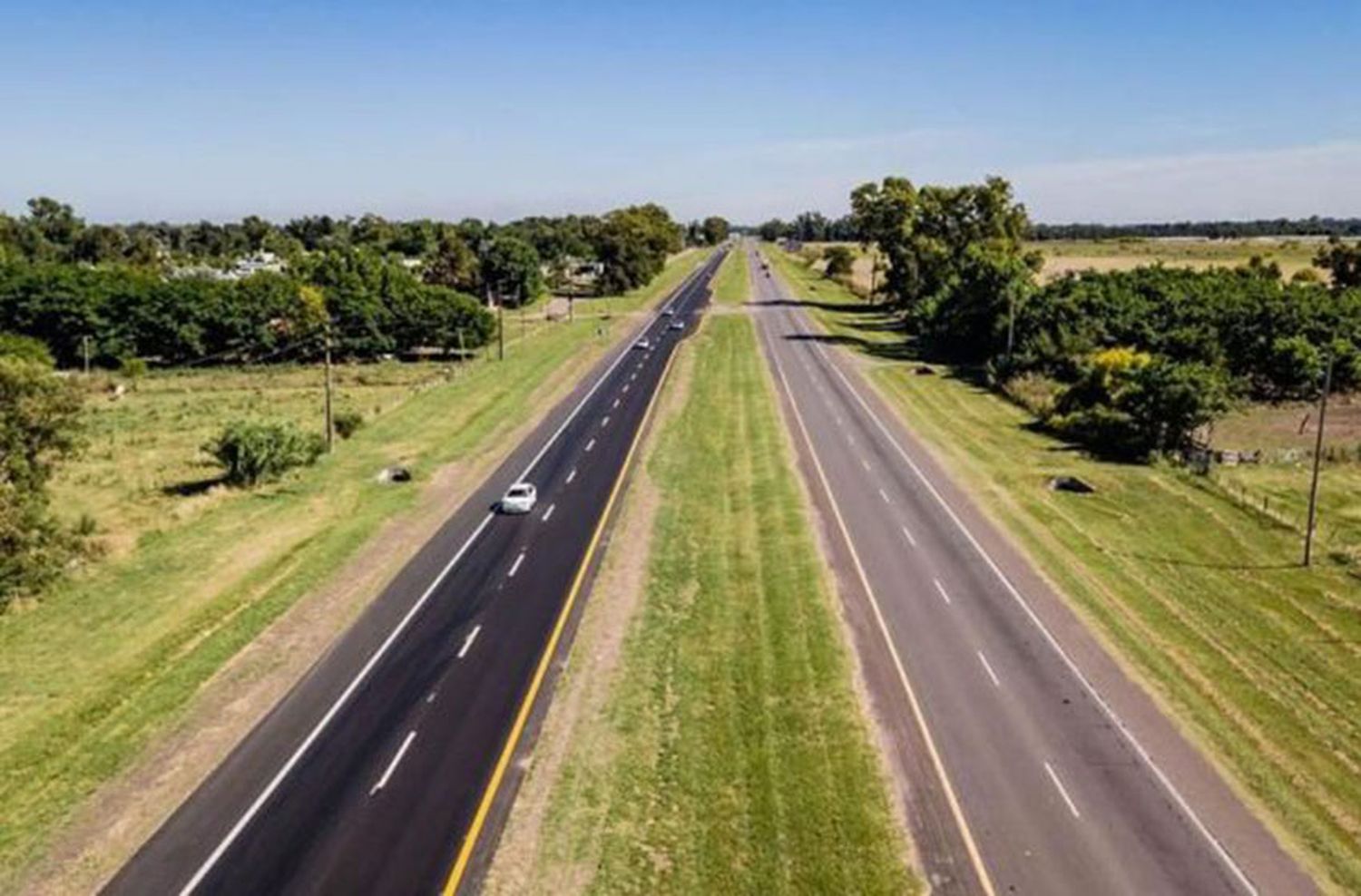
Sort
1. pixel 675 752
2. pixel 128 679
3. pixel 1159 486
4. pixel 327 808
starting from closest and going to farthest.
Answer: pixel 327 808
pixel 675 752
pixel 128 679
pixel 1159 486

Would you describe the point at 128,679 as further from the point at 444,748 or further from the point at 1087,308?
the point at 1087,308

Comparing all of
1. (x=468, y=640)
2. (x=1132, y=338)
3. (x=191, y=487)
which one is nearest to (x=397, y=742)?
(x=468, y=640)

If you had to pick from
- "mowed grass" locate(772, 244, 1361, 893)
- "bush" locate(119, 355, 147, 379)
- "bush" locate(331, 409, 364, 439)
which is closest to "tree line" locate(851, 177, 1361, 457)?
"mowed grass" locate(772, 244, 1361, 893)

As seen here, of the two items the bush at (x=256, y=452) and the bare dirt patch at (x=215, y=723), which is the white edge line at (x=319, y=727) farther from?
the bush at (x=256, y=452)

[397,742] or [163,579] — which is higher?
[163,579]

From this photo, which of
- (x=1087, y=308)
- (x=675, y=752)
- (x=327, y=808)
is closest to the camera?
(x=327, y=808)

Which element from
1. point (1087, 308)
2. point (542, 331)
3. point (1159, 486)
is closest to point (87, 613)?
point (1159, 486)

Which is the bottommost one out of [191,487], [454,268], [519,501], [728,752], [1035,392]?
[728,752]

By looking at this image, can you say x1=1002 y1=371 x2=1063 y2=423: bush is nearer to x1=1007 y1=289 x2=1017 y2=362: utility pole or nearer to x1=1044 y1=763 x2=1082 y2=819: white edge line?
x1=1007 y1=289 x2=1017 y2=362: utility pole

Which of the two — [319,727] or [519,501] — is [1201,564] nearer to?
[519,501]
